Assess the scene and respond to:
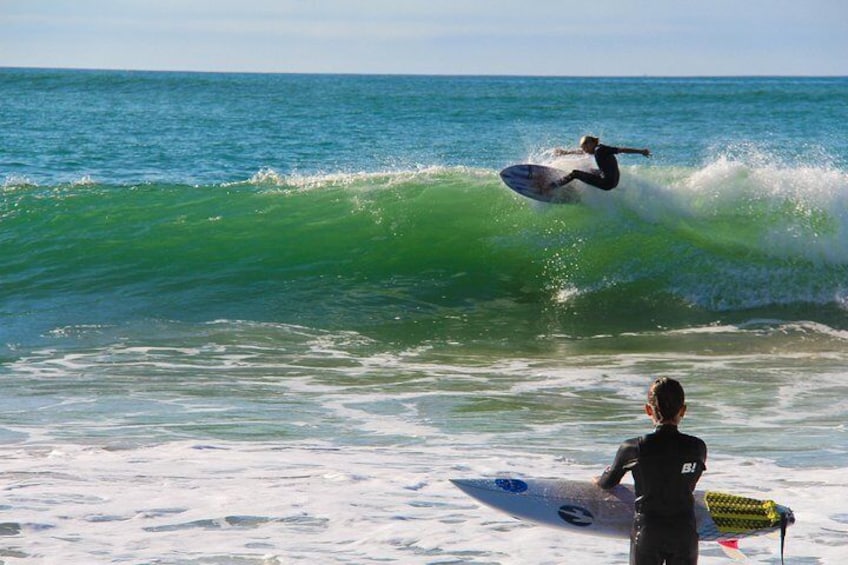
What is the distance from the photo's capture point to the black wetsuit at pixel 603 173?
43.1 ft

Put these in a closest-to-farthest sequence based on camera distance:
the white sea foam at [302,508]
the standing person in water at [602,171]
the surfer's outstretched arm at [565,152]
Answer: the white sea foam at [302,508] < the standing person in water at [602,171] < the surfer's outstretched arm at [565,152]

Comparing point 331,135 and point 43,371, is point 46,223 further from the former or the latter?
point 331,135

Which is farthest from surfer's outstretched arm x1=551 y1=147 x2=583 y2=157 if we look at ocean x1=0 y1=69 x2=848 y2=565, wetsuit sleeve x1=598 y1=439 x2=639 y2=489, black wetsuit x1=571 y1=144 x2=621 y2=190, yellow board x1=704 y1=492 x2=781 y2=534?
wetsuit sleeve x1=598 y1=439 x2=639 y2=489

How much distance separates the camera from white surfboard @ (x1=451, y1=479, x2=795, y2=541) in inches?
180

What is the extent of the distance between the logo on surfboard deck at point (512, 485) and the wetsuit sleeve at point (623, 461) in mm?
660

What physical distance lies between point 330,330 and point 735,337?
4249 millimetres

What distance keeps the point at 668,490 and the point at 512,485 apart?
3.37 ft

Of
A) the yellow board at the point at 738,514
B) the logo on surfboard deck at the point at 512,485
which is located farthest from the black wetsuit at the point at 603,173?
the yellow board at the point at 738,514

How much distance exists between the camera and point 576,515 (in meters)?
4.88

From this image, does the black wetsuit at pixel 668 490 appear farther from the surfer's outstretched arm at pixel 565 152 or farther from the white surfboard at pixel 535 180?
the white surfboard at pixel 535 180

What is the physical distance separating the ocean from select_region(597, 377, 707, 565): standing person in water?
109cm

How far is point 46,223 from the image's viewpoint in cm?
1739

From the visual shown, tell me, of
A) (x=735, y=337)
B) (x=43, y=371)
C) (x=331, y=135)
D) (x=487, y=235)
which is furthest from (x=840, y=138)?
(x=43, y=371)

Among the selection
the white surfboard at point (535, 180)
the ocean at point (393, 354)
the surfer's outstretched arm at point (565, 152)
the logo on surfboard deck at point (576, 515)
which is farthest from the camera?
the white surfboard at point (535, 180)
